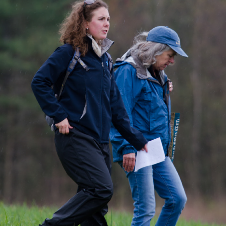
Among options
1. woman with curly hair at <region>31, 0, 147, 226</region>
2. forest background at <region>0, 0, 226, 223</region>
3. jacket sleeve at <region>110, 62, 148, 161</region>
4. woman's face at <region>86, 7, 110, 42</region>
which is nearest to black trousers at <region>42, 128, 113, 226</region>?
woman with curly hair at <region>31, 0, 147, 226</region>

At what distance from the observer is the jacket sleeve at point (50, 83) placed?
274cm

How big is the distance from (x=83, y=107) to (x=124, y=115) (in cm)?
51

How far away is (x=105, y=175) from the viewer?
9.21ft

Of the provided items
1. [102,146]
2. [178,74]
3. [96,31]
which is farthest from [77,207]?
[178,74]

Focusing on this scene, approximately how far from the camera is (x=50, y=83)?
280 cm

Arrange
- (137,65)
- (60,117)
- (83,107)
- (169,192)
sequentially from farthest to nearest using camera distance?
(137,65) < (169,192) < (83,107) < (60,117)

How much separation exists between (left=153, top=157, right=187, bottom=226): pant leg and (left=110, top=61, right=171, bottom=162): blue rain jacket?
0.25m

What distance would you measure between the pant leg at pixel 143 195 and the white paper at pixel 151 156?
0.06 metres

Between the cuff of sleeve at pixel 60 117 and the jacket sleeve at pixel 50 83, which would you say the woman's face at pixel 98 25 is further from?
the cuff of sleeve at pixel 60 117

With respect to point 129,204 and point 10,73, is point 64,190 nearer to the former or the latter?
point 129,204

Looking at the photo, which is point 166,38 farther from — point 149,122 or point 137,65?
point 149,122

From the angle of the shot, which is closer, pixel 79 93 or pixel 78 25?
pixel 79 93

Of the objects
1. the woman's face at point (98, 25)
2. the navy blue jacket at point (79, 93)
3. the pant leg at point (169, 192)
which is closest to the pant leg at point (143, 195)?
the pant leg at point (169, 192)

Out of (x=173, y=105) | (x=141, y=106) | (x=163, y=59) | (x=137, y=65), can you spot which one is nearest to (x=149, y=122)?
(x=141, y=106)
